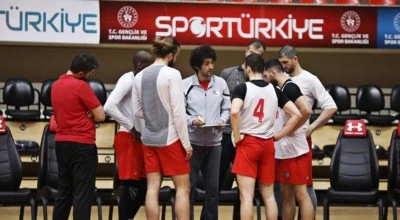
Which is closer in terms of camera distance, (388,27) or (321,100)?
(321,100)

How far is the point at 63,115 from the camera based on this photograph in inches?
306

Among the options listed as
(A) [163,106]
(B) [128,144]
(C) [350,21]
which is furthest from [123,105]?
(C) [350,21]

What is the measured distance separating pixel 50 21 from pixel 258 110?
521 cm

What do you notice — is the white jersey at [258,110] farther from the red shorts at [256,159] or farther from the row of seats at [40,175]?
the row of seats at [40,175]

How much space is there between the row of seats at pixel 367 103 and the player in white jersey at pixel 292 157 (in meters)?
4.46

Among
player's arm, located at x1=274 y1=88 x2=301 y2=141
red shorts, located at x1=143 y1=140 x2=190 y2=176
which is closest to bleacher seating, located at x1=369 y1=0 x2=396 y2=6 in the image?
player's arm, located at x1=274 y1=88 x2=301 y2=141

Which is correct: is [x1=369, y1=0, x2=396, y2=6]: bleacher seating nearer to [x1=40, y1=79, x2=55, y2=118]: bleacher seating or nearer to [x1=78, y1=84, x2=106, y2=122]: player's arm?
[x1=40, y1=79, x2=55, y2=118]: bleacher seating

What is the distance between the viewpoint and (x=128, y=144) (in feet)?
27.0

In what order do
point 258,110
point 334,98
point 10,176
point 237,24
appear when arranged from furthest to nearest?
point 334,98 < point 237,24 < point 10,176 < point 258,110

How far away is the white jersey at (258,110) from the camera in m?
7.61

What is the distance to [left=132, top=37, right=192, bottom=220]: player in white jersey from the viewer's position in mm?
7457

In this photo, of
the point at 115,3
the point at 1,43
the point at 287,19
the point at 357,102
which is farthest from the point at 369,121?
the point at 1,43

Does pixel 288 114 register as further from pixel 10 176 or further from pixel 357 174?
pixel 10 176

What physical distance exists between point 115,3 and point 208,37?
4.49ft
